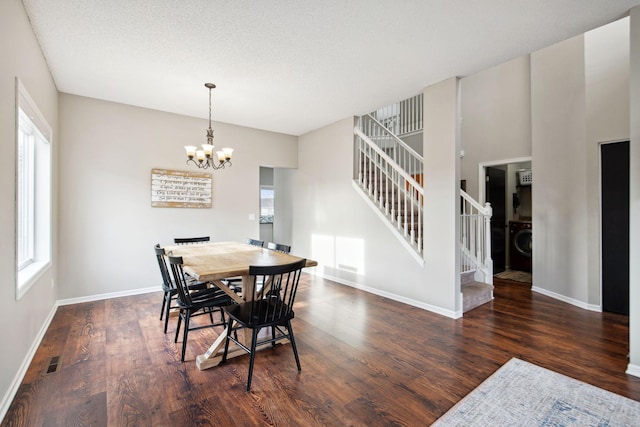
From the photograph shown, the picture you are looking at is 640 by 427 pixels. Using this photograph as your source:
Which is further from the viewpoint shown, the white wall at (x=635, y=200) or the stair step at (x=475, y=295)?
the stair step at (x=475, y=295)

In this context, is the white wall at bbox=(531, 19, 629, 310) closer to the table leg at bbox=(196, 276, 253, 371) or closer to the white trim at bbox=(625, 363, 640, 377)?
the white trim at bbox=(625, 363, 640, 377)

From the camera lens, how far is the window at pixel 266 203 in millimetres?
8031

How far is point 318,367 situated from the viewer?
2.40 metres

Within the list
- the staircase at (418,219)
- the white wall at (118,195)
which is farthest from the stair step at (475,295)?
the white wall at (118,195)

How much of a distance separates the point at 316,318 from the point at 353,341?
72 cm

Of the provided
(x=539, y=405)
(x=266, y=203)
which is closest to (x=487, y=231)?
(x=539, y=405)

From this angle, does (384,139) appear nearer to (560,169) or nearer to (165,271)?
(560,169)

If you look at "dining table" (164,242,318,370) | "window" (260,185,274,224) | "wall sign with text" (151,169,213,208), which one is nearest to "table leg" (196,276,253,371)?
"dining table" (164,242,318,370)

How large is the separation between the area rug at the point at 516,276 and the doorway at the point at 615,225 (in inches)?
60.6

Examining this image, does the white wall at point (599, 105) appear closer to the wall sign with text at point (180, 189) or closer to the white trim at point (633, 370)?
the white trim at point (633, 370)

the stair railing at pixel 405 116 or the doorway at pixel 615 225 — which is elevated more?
the stair railing at pixel 405 116

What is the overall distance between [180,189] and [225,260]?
8.64ft

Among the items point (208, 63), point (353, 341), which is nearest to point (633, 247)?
point (353, 341)

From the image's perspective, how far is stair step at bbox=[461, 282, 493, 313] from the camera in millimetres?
3781
